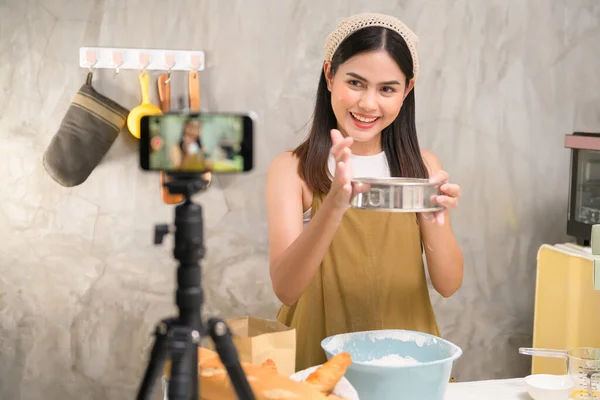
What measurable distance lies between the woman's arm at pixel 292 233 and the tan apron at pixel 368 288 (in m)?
0.08

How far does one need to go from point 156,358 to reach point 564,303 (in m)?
1.94

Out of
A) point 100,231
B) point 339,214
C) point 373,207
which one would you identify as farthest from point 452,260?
point 100,231

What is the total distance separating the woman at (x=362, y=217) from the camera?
1.67m

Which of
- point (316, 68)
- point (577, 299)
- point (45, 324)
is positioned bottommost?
point (45, 324)

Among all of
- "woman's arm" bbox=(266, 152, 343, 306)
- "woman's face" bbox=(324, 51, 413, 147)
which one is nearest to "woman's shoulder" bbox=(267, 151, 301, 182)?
"woman's arm" bbox=(266, 152, 343, 306)

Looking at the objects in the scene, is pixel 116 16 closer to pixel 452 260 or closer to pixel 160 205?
pixel 160 205

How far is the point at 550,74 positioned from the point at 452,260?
1.47 m

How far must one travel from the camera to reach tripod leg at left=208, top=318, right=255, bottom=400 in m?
A: 0.84

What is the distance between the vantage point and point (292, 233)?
170cm

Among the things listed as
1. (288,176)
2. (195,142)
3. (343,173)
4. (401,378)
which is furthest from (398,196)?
(288,176)

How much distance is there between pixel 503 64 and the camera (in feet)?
9.26

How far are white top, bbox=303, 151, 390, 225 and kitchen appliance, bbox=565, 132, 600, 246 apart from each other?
0.94m

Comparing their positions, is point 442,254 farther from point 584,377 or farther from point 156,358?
point 156,358

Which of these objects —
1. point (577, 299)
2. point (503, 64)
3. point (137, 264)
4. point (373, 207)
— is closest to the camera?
point (373, 207)
